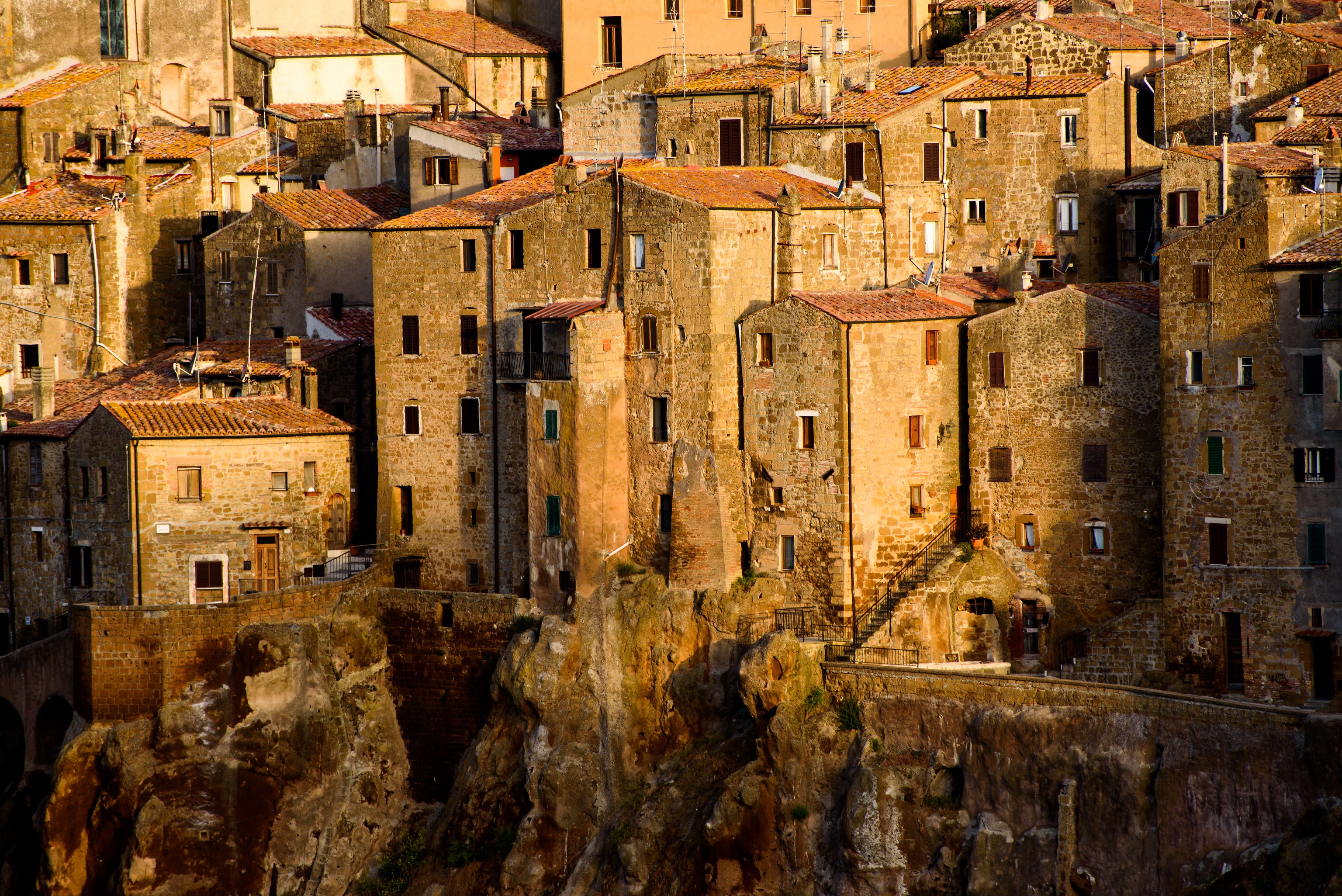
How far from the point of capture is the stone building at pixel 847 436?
69.9m

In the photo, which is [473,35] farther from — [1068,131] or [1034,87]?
[1068,131]

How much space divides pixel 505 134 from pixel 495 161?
8.67 ft

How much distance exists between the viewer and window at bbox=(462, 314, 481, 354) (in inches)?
2977

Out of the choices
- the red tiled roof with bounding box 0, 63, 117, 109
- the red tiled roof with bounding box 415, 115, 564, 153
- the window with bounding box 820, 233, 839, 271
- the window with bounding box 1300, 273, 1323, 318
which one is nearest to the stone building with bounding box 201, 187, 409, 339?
the red tiled roof with bounding box 415, 115, 564, 153

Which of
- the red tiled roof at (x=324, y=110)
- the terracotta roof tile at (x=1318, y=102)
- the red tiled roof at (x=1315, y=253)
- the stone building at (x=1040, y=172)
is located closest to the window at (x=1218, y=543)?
the red tiled roof at (x=1315, y=253)

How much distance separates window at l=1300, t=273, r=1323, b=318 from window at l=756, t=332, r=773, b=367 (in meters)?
14.2

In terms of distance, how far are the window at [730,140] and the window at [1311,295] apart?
19.3m

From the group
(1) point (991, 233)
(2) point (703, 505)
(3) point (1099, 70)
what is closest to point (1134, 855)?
(2) point (703, 505)

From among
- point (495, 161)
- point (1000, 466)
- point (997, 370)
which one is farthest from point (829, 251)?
point (495, 161)

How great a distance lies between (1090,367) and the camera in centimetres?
6962

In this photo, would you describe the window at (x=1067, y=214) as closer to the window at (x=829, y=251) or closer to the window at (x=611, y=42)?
the window at (x=829, y=251)

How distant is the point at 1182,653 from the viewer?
67188 mm

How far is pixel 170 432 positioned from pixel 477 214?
427 inches

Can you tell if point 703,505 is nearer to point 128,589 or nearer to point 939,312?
point 939,312
